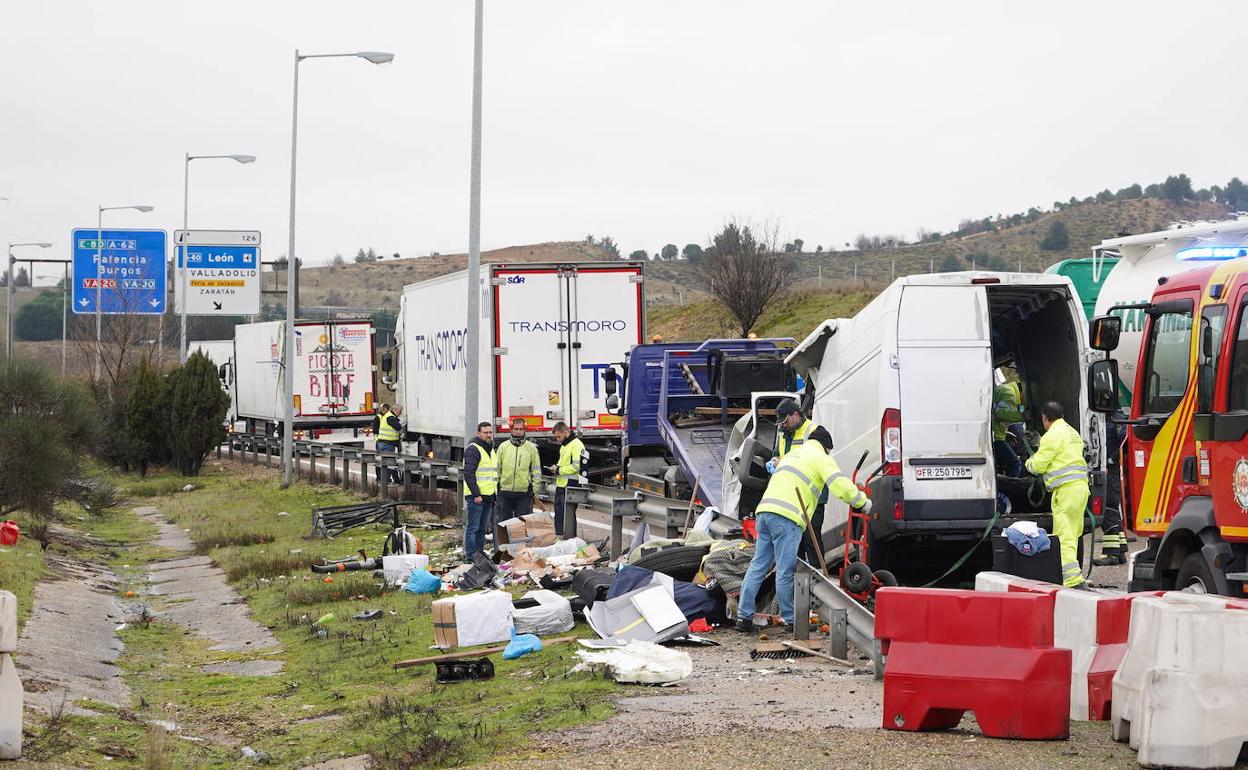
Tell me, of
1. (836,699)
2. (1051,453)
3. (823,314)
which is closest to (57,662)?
(836,699)

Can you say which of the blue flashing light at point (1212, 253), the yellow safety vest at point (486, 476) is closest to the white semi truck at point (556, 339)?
the yellow safety vest at point (486, 476)

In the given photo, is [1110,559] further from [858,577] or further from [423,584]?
[423,584]

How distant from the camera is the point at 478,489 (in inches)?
707

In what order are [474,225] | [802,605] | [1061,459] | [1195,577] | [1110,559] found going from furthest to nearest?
[474,225] < [1110,559] < [1061,459] < [802,605] < [1195,577]

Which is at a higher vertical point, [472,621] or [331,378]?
[331,378]

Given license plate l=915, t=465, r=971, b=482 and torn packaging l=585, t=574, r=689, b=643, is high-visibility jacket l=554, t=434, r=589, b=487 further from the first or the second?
license plate l=915, t=465, r=971, b=482

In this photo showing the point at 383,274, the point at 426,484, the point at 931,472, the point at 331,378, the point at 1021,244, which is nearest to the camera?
the point at 931,472

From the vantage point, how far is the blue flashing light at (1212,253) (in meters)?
12.9

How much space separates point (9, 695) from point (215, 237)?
126ft

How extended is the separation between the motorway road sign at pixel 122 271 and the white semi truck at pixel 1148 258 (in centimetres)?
3475

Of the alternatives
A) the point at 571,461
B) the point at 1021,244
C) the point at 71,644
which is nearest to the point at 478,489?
the point at 571,461

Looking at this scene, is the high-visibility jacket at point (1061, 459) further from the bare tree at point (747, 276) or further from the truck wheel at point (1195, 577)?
the bare tree at point (747, 276)

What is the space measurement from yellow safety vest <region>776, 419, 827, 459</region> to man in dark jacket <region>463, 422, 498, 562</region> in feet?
16.4

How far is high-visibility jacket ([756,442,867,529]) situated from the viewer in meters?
11.6
